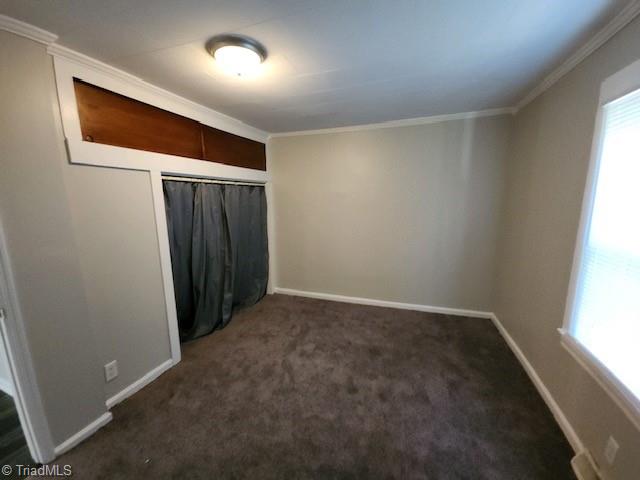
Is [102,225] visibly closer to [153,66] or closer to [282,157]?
[153,66]

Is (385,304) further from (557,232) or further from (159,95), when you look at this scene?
(159,95)

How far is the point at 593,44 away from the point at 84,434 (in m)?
3.66

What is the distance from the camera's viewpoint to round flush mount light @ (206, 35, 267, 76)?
4.33 feet

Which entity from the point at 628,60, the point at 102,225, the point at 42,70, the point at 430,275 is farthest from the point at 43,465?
the point at 628,60

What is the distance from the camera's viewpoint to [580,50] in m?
1.46

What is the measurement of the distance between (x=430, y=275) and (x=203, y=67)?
2954mm

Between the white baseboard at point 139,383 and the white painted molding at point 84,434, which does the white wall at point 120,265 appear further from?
the white painted molding at point 84,434

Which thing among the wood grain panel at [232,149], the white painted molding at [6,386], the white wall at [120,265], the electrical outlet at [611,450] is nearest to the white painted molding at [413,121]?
the wood grain panel at [232,149]

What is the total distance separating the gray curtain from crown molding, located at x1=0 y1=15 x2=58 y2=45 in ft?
3.40

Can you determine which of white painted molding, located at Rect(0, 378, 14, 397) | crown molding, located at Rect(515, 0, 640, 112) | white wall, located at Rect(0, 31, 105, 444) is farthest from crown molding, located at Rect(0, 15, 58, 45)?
crown molding, located at Rect(515, 0, 640, 112)

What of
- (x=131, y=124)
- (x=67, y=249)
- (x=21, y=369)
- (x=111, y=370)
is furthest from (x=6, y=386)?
(x=131, y=124)

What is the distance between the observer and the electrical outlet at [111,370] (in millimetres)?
1673

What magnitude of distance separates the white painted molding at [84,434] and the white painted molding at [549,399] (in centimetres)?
276

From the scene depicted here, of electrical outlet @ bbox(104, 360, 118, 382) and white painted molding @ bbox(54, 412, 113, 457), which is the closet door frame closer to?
electrical outlet @ bbox(104, 360, 118, 382)
